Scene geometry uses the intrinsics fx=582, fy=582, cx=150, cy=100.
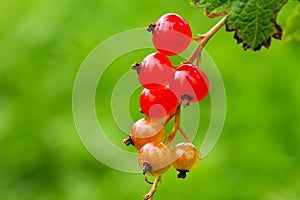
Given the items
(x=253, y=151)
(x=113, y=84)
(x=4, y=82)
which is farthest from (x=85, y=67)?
(x=253, y=151)

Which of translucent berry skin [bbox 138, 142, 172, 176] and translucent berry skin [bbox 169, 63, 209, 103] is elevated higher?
A: translucent berry skin [bbox 169, 63, 209, 103]

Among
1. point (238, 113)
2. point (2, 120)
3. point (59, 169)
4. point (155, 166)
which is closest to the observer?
point (155, 166)

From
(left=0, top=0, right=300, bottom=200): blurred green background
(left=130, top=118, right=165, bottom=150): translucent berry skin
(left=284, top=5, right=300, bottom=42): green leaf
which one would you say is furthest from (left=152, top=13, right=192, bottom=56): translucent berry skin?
(left=0, top=0, right=300, bottom=200): blurred green background

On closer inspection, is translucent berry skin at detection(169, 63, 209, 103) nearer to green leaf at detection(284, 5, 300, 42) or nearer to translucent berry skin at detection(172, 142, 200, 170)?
translucent berry skin at detection(172, 142, 200, 170)

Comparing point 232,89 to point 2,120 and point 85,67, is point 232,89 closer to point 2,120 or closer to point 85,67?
point 85,67

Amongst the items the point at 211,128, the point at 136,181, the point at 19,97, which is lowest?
the point at 136,181

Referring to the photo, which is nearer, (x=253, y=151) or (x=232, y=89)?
(x=253, y=151)
